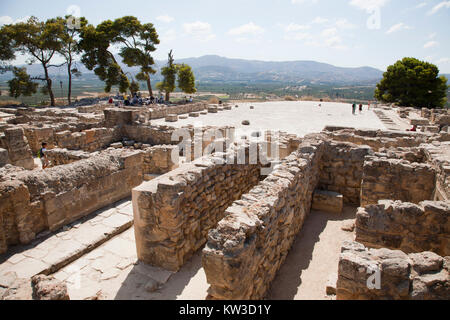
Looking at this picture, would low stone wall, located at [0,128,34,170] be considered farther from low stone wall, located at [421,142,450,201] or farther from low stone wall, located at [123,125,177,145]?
low stone wall, located at [421,142,450,201]

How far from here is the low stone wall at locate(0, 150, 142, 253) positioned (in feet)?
17.7

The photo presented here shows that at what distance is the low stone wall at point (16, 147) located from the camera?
10148 millimetres

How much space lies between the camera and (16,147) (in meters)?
10.4

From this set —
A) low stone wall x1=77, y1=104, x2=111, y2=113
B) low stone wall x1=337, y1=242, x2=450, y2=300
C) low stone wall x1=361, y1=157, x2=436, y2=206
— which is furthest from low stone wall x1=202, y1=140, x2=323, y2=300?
low stone wall x1=77, y1=104, x2=111, y2=113

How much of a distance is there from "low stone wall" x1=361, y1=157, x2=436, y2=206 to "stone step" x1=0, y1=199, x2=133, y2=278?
19.6 ft

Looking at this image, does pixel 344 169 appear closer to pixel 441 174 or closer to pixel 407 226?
pixel 441 174

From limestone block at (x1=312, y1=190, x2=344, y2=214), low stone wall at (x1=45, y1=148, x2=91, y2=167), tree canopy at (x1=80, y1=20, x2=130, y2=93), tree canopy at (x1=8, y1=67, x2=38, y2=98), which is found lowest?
limestone block at (x1=312, y1=190, x2=344, y2=214)

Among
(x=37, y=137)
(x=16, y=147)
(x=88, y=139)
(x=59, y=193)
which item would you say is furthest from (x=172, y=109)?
(x=59, y=193)

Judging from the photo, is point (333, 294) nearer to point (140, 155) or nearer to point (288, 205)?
point (288, 205)

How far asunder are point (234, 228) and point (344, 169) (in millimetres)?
5571

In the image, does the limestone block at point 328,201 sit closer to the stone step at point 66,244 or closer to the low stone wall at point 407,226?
the low stone wall at point 407,226

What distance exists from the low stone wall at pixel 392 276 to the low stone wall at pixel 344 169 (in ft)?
15.5

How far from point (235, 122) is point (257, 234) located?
1850 cm
